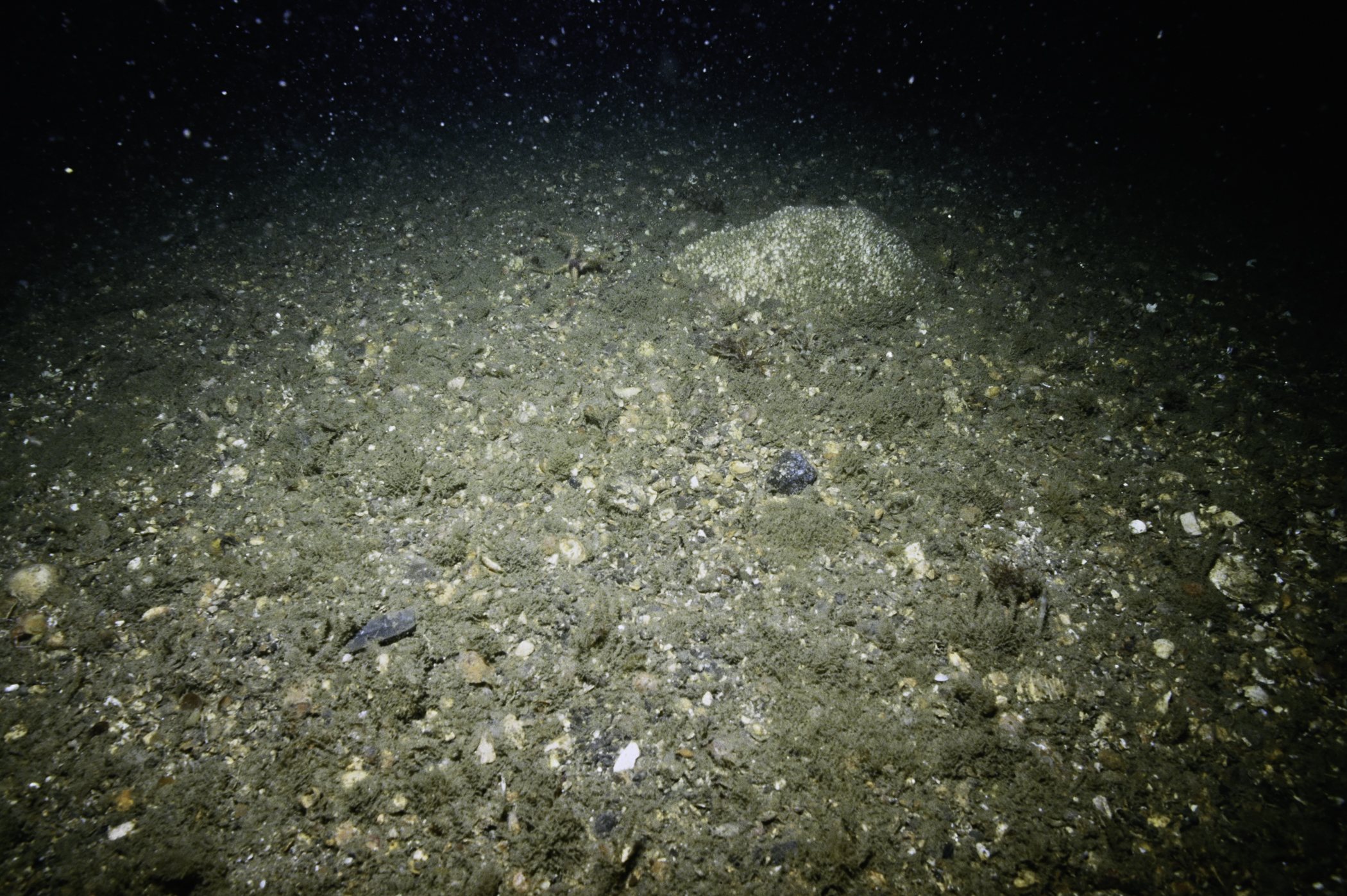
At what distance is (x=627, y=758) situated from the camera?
6.48 feet

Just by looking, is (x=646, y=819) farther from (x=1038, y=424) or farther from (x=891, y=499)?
(x=1038, y=424)

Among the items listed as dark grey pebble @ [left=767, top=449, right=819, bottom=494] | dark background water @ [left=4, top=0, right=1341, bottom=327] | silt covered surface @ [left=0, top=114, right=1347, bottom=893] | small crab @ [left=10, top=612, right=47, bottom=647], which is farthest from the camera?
dark background water @ [left=4, top=0, right=1341, bottom=327]

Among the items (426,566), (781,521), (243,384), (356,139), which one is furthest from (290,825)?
(356,139)

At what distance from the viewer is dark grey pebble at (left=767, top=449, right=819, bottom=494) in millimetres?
2773

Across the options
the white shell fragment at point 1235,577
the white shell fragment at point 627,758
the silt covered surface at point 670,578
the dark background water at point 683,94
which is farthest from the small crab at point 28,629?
the white shell fragment at point 1235,577

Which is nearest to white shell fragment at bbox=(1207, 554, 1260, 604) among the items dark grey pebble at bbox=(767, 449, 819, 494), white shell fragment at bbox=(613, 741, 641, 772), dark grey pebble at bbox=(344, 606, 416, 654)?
dark grey pebble at bbox=(767, 449, 819, 494)

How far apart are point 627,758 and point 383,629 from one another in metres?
1.22

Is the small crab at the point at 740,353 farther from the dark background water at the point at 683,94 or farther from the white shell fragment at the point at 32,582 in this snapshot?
the dark background water at the point at 683,94

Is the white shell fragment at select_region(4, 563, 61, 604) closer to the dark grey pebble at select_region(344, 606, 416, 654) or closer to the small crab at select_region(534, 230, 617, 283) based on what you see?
the dark grey pebble at select_region(344, 606, 416, 654)

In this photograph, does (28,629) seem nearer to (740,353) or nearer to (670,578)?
(670,578)

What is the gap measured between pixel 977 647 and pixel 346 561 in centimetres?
294

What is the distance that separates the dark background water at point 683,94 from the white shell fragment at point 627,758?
588 cm

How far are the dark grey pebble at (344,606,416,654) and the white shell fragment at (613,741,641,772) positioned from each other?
3.53 feet

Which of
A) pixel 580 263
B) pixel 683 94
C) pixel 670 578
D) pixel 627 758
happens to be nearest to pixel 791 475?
pixel 670 578
